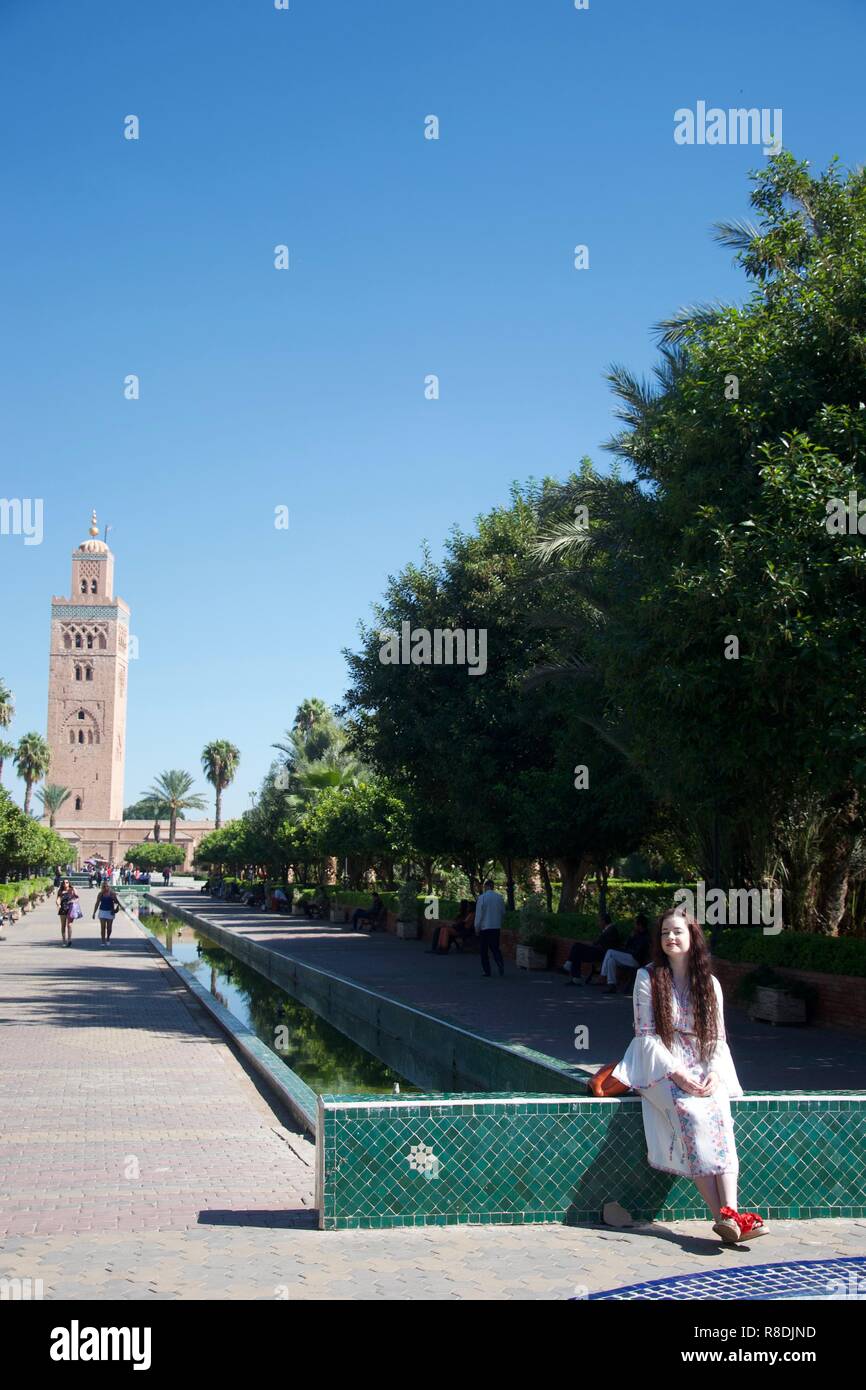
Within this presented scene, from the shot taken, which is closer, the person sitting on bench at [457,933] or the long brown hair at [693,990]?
the long brown hair at [693,990]

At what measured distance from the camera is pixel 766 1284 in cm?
453

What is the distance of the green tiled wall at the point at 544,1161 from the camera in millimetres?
5410

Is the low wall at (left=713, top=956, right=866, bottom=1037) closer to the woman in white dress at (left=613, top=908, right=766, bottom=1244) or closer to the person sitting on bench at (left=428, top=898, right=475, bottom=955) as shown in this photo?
the woman in white dress at (left=613, top=908, right=766, bottom=1244)

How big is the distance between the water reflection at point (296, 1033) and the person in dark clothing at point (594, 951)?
3.64 metres

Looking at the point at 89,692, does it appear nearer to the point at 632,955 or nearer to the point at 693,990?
the point at 632,955

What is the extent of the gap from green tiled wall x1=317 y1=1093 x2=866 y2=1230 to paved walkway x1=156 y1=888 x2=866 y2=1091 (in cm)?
257

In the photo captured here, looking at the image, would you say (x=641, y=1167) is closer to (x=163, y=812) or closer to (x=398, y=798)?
(x=398, y=798)

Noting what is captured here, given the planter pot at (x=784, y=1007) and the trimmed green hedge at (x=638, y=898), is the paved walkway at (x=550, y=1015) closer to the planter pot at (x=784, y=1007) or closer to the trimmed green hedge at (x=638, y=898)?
the planter pot at (x=784, y=1007)

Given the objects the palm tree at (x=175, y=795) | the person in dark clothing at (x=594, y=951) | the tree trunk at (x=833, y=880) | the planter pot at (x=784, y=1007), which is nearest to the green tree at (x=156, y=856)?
the palm tree at (x=175, y=795)

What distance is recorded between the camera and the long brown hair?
5.46 metres

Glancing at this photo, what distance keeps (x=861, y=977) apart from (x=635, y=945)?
356cm

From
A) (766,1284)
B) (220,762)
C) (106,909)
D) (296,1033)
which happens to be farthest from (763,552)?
(220,762)
